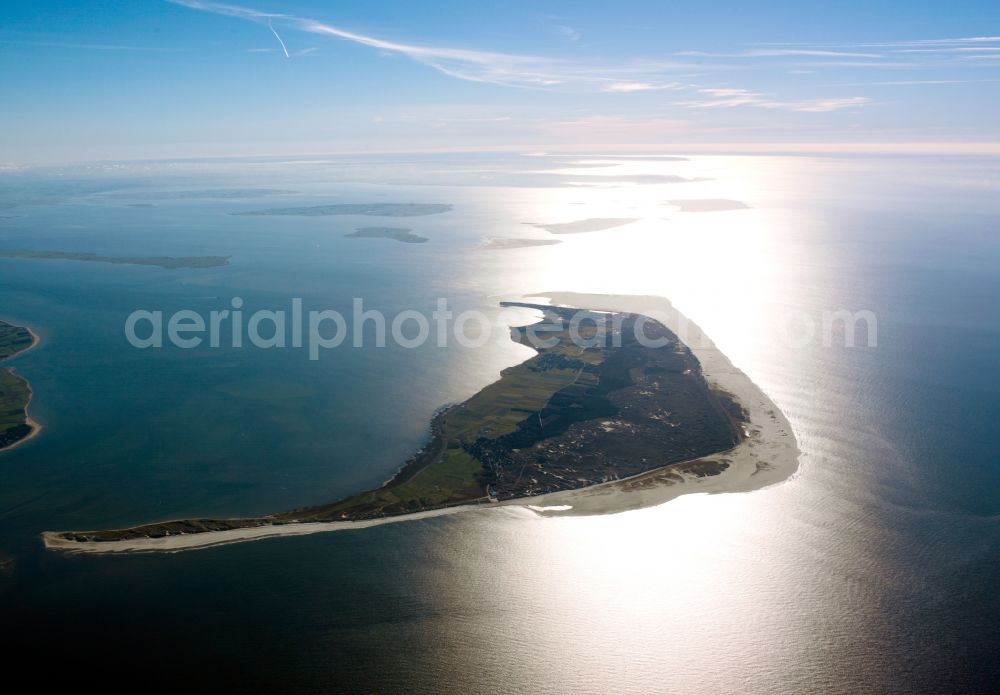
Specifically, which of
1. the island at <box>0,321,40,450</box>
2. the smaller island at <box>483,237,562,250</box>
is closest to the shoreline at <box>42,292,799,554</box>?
the island at <box>0,321,40,450</box>

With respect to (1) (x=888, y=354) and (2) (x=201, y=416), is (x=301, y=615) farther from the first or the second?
(1) (x=888, y=354)

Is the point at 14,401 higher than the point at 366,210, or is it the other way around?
the point at 366,210

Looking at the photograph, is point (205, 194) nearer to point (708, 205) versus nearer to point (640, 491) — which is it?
point (708, 205)

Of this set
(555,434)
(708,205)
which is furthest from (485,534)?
(708,205)

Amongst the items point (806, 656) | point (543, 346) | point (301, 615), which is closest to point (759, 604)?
point (806, 656)

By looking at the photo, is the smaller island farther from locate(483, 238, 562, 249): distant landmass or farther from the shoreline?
the shoreline

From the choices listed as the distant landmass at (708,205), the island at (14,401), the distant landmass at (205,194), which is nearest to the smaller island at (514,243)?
the distant landmass at (708,205)
